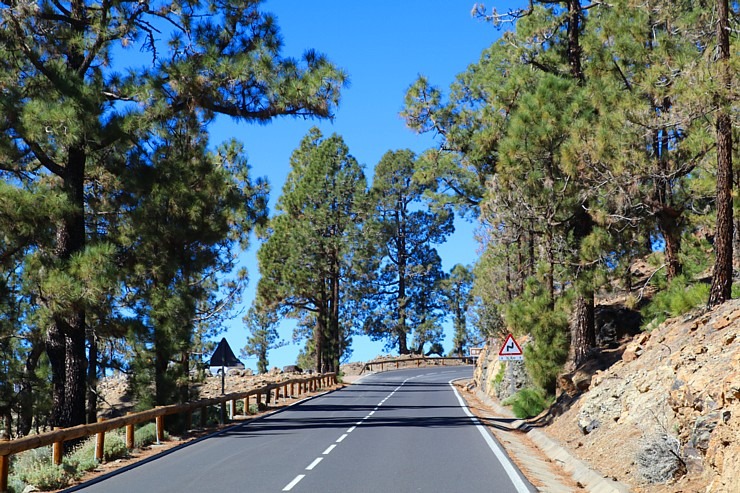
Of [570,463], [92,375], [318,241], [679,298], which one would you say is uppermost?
→ [318,241]

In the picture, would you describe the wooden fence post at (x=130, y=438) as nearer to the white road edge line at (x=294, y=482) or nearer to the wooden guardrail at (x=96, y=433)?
the wooden guardrail at (x=96, y=433)

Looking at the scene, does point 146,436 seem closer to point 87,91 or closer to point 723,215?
point 87,91

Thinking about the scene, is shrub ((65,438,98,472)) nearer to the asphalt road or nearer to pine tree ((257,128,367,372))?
the asphalt road

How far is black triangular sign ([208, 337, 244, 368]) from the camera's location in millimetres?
23594

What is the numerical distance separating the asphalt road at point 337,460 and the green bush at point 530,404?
147 centimetres

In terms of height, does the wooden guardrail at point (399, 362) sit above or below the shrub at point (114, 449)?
above

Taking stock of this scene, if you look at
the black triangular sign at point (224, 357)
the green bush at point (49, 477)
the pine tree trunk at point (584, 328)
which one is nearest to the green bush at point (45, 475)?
the green bush at point (49, 477)

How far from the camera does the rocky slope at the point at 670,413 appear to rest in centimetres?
916

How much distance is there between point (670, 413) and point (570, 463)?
273 cm

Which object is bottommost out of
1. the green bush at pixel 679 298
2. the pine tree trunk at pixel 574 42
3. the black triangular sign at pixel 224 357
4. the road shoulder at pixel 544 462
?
the road shoulder at pixel 544 462

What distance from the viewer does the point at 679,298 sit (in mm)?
16656

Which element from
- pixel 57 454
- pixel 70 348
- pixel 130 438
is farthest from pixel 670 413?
pixel 70 348

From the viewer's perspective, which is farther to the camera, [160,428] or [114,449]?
[160,428]

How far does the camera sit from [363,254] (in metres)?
53.9
